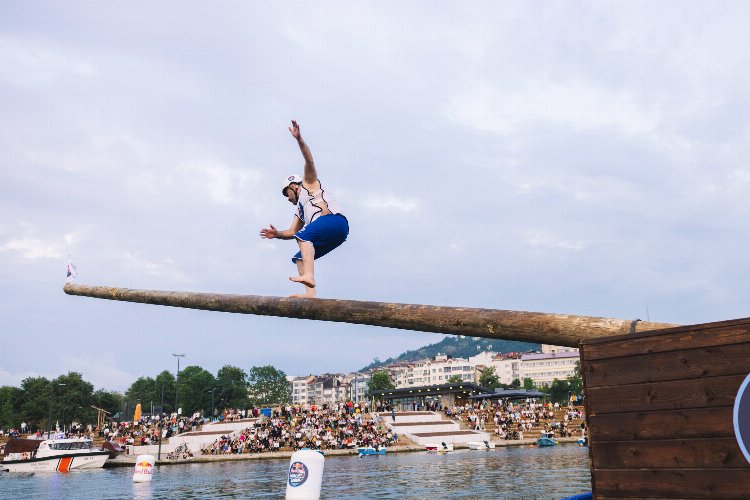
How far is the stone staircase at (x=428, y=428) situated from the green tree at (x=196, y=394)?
83.0m

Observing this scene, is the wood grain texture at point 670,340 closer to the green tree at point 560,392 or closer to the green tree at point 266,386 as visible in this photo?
the green tree at point 560,392

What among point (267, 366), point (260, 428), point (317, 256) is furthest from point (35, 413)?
point (317, 256)

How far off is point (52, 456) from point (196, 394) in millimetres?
95787

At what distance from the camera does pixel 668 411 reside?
2.74m

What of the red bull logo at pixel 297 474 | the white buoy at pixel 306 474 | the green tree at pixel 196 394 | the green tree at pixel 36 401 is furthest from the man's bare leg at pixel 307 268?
the green tree at pixel 196 394

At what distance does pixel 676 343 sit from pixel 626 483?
2.27ft

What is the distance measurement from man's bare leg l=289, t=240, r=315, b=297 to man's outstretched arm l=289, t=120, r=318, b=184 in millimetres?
552

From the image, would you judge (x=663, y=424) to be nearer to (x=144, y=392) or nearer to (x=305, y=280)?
(x=305, y=280)

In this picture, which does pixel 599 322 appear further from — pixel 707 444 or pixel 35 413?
pixel 35 413

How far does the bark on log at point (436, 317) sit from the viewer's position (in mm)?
3020

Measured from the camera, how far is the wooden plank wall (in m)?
2.59

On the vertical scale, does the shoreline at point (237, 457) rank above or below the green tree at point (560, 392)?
below

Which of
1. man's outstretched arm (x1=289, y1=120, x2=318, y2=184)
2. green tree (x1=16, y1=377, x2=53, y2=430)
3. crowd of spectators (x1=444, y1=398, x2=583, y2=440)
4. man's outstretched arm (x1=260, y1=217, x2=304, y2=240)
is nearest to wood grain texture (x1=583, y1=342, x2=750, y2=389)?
man's outstretched arm (x1=289, y1=120, x2=318, y2=184)

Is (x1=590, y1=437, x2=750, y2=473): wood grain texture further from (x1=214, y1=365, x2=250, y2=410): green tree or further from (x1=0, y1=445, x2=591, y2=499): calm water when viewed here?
(x1=214, y1=365, x2=250, y2=410): green tree
